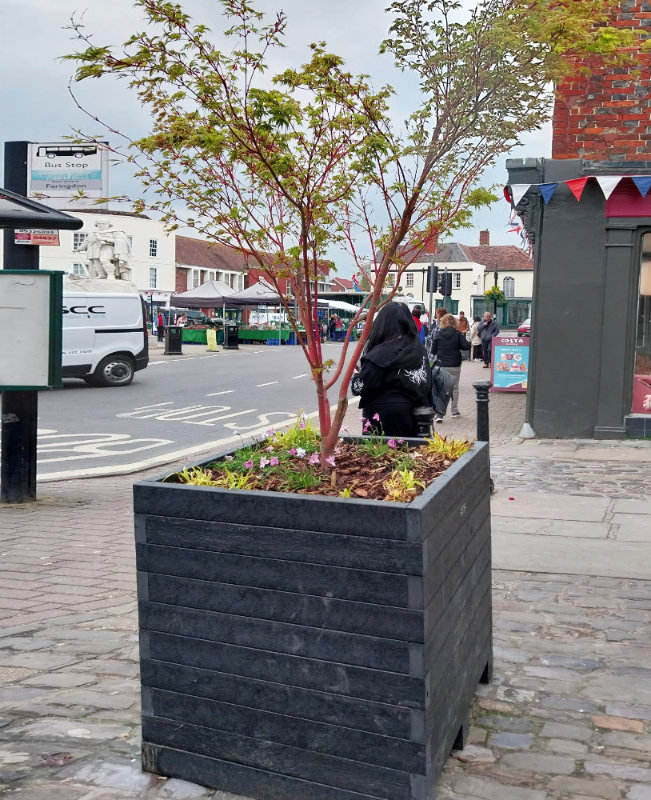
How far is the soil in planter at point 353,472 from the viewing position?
2.87 m

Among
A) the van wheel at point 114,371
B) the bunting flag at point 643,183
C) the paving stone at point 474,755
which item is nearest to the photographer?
the paving stone at point 474,755

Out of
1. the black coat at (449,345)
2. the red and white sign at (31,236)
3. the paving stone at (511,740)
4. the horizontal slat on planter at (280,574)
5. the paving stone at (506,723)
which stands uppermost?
the red and white sign at (31,236)

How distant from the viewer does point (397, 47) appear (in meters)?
3.33

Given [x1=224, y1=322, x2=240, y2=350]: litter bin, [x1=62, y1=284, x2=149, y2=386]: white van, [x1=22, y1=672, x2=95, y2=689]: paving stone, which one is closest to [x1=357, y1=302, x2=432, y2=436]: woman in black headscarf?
[x1=22, y1=672, x2=95, y2=689]: paving stone

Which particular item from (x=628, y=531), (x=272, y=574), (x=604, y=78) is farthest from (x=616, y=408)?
(x=272, y=574)

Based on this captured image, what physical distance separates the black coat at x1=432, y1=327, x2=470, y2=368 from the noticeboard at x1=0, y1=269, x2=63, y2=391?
27.0 feet

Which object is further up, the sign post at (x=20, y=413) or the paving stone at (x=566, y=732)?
the sign post at (x=20, y=413)

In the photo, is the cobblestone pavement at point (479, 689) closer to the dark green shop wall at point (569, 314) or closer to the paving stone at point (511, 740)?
the paving stone at point (511, 740)

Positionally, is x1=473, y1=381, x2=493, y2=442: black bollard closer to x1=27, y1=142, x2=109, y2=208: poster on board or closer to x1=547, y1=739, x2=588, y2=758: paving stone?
x1=27, y1=142, x2=109, y2=208: poster on board

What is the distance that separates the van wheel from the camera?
63.1 ft

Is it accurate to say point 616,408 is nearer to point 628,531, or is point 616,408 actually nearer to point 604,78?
point 604,78

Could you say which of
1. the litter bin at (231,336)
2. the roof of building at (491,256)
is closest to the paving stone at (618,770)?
the litter bin at (231,336)

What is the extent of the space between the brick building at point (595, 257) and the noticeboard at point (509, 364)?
7412 millimetres

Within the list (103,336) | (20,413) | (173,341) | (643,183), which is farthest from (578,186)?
(173,341)
